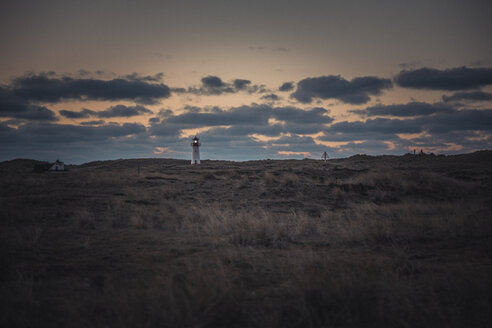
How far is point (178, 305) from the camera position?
3812 millimetres

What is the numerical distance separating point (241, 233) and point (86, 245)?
4.04m

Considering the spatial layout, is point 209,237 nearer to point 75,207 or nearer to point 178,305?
point 178,305

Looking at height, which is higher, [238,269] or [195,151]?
[195,151]

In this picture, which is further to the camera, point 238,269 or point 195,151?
point 195,151

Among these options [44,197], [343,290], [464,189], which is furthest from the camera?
[464,189]

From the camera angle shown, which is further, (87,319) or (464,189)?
(464,189)

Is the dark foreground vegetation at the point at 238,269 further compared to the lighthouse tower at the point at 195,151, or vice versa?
the lighthouse tower at the point at 195,151

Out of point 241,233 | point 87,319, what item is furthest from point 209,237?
point 87,319

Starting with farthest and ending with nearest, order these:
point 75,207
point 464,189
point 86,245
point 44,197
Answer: point 464,189 < point 44,197 < point 75,207 < point 86,245

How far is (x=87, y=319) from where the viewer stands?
3.71m

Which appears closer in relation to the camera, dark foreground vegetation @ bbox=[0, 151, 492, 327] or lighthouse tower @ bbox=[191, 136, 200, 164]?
dark foreground vegetation @ bbox=[0, 151, 492, 327]

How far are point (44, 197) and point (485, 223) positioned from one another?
712 inches

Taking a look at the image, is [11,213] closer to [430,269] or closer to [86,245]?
[86,245]

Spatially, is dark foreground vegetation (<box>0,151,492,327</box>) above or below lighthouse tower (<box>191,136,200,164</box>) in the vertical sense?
below
